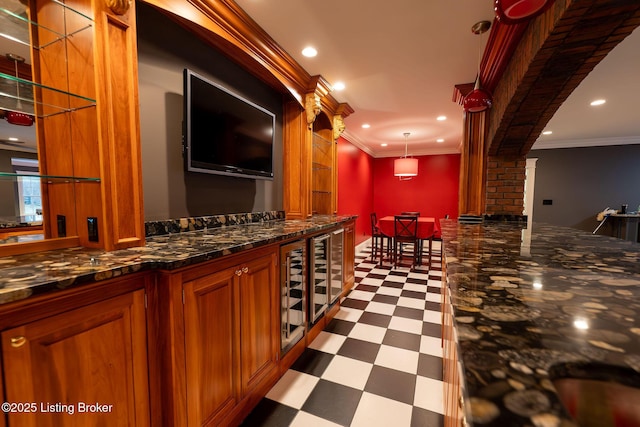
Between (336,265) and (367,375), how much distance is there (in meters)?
1.12

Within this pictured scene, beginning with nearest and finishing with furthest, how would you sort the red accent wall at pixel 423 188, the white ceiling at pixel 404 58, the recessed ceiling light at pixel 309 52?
1. the white ceiling at pixel 404 58
2. the recessed ceiling light at pixel 309 52
3. the red accent wall at pixel 423 188

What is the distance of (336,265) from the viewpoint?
2738mm

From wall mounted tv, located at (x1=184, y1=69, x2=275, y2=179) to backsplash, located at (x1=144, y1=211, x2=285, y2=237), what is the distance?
0.35 metres

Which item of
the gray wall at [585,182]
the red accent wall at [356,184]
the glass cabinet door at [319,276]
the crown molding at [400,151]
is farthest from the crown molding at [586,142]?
the glass cabinet door at [319,276]

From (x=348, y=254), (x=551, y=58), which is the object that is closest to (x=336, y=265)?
(x=348, y=254)

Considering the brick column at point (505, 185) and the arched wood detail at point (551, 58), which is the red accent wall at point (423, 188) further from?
the arched wood detail at point (551, 58)

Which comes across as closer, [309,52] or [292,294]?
[292,294]

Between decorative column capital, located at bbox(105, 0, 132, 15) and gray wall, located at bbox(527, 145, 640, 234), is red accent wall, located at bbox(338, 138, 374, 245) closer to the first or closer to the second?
gray wall, located at bbox(527, 145, 640, 234)

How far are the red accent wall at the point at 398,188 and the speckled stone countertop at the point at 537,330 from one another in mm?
4886

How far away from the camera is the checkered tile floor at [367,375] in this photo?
1.44m

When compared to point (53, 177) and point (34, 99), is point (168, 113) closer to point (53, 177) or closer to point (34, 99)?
point (34, 99)

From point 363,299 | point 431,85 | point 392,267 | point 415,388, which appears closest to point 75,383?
point 415,388

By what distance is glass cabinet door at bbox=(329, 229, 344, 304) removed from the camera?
2.60 m

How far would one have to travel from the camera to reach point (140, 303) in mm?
1017
